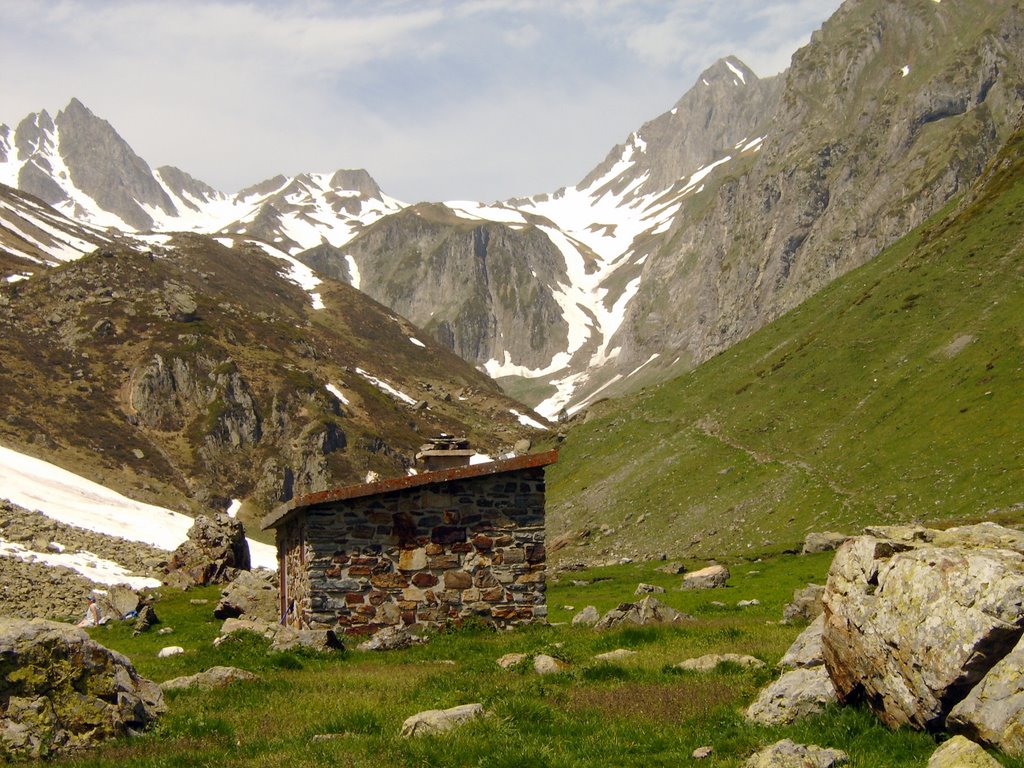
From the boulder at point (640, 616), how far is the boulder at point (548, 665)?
618 centimetres

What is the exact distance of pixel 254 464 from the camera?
11950 centimetres

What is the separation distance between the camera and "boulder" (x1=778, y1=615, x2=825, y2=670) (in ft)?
40.5

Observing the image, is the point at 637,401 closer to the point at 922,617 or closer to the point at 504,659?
the point at 504,659

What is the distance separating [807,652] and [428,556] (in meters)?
11.6

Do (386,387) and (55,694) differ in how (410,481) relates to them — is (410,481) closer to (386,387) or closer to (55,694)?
(55,694)

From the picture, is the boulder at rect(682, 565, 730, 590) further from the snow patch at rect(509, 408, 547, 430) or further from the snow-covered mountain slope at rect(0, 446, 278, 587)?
the snow patch at rect(509, 408, 547, 430)

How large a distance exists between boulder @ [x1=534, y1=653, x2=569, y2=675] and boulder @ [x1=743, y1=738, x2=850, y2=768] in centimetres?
641

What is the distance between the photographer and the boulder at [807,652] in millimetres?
12352

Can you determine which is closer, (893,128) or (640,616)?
(640,616)

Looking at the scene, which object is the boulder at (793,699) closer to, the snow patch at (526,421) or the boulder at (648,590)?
the boulder at (648,590)

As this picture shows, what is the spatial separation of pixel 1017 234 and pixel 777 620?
61636 millimetres

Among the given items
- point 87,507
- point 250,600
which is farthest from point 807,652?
point 87,507

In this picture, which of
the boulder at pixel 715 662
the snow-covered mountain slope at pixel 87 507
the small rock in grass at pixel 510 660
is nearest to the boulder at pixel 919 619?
the boulder at pixel 715 662

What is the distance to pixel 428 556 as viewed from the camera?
2270 centimetres
